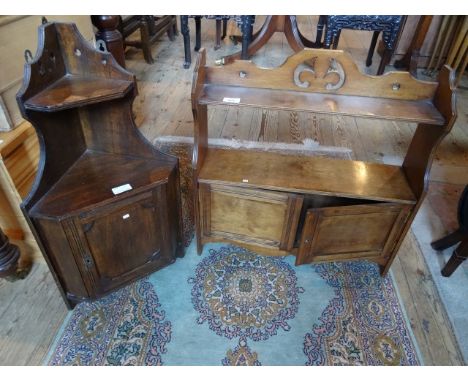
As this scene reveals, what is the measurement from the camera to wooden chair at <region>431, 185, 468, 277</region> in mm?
1642

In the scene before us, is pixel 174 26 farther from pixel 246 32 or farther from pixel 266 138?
pixel 266 138

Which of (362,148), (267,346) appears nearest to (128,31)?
(362,148)

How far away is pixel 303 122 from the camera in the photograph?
3.01 meters

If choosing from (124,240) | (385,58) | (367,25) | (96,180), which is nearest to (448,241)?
(124,240)

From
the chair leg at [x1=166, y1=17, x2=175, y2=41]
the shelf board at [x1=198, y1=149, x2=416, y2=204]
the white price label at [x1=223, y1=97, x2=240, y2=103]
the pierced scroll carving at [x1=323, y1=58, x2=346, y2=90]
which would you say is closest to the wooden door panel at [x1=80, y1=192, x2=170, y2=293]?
the shelf board at [x1=198, y1=149, x2=416, y2=204]

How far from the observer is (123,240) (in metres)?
1.43

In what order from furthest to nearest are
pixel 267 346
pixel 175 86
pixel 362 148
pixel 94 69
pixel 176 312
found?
pixel 175 86
pixel 362 148
pixel 176 312
pixel 267 346
pixel 94 69

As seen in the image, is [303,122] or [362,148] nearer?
[362,148]

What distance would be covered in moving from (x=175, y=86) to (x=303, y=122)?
137 cm

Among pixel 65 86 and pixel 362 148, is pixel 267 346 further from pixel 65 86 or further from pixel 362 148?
pixel 362 148

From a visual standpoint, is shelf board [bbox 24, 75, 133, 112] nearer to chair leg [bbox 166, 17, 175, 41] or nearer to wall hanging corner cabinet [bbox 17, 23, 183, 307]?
wall hanging corner cabinet [bbox 17, 23, 183, 307]

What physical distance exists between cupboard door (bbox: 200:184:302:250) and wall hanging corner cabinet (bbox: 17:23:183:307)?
0.55ft

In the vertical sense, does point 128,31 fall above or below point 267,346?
above
